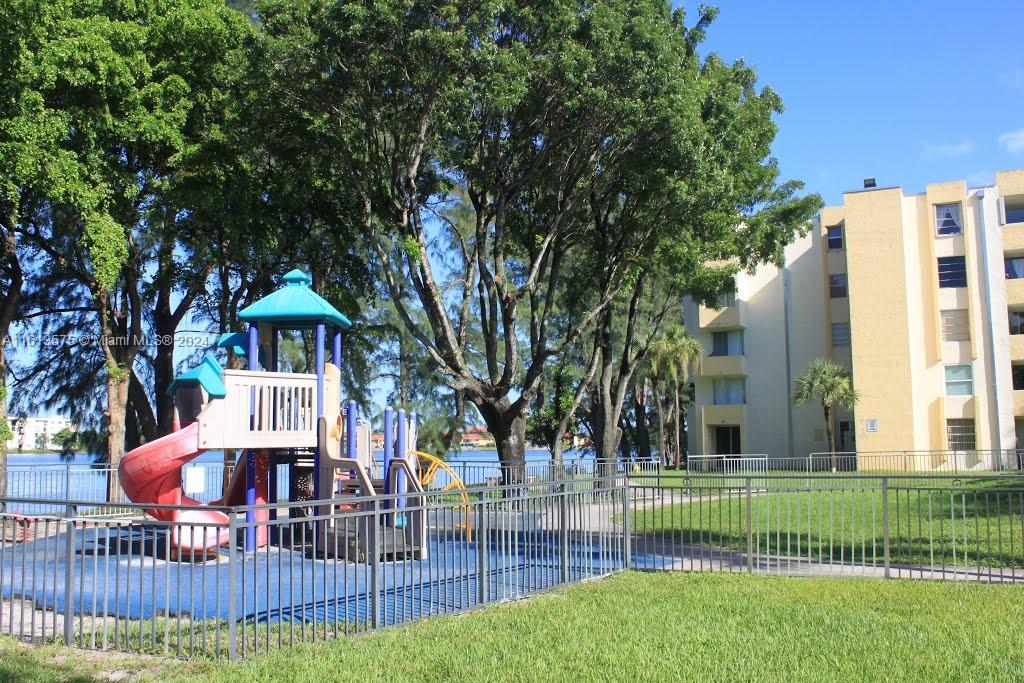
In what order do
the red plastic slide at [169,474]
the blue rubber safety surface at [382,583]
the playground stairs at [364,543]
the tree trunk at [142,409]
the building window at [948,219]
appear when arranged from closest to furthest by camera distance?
1. the playground stairs at [364,543]
2. the blue rubber safety surface at [382,583]
3. the red plastic slide at [169,474]
4. the tree trunk at [142,409]
5. the building window at [948,219]

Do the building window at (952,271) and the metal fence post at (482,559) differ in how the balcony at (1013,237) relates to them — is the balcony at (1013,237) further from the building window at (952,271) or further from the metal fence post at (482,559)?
the metal fence post at (482,559)

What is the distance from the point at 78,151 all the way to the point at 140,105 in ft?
5.97

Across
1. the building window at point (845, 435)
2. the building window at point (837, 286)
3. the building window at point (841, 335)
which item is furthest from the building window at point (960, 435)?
the building window at point (837, 286)

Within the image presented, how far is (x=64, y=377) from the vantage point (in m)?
31.1

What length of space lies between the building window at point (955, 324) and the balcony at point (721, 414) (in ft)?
37.4

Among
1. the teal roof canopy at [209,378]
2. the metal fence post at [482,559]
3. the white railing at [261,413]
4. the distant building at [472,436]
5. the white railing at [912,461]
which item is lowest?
the white railing at [912,461]

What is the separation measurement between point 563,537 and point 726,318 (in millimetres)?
41844

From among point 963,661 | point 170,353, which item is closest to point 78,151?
point 170,353

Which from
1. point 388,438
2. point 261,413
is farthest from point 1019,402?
point 261,413

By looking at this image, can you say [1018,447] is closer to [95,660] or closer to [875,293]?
[875,293]

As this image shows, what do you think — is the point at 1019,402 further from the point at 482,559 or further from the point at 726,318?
the point at 482,559

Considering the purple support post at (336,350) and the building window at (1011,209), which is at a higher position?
the building window at (1011,209)

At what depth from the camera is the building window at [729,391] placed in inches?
2042

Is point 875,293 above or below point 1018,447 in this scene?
above
